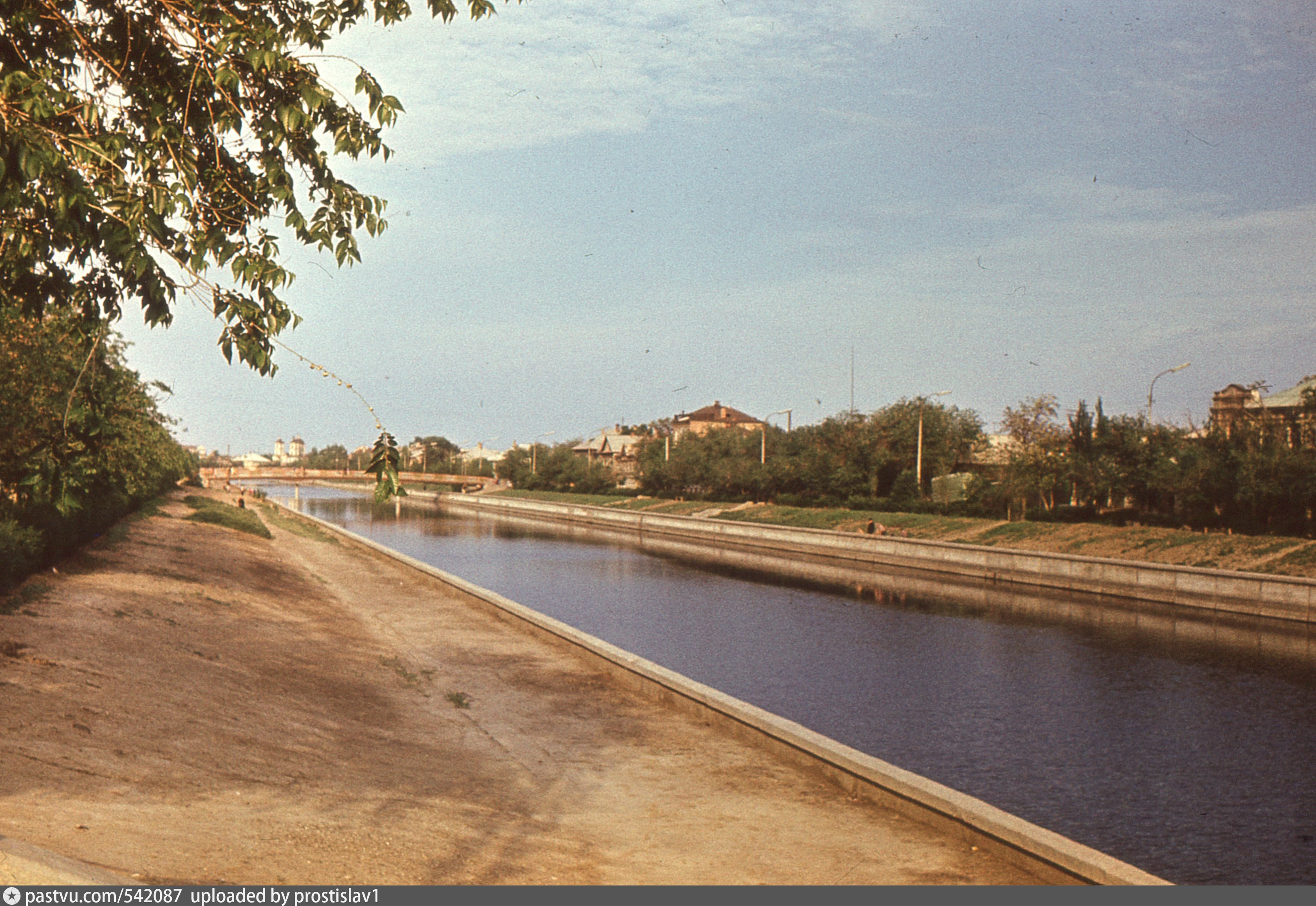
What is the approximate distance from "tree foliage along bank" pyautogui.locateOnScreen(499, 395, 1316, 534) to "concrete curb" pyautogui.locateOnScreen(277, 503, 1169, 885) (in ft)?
92.1

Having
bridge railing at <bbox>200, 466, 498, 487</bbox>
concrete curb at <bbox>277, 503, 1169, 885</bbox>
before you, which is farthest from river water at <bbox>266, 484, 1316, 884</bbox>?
bridge railing at <bbox>200, 466, 498, 487</bbox>

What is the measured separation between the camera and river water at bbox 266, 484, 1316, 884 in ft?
36.0

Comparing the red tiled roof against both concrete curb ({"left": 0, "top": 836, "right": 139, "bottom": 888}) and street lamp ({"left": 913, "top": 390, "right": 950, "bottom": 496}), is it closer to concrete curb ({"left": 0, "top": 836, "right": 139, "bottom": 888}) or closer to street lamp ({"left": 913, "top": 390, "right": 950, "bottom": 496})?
street lamp ({"left": 913, "top": 390, "right": 950, "bottom": 496})

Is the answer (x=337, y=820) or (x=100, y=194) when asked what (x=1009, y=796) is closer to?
(x=337, y=820)

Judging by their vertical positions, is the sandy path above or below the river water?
above

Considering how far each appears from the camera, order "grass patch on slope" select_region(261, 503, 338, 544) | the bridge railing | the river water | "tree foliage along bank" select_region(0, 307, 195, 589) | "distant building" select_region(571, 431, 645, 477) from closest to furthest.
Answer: "tree foliage along bank" select_region(0, 307, 195, 589) → the river water → "grass patch on slope" select_region(261, 503, 338, 544) → the bridge railing → "distant building" select_region(571, 431, 645, 477)

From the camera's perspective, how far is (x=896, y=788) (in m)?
8.21

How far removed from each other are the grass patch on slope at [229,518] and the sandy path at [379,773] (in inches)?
1027

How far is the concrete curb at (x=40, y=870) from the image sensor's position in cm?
430

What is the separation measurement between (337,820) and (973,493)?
1789 inches

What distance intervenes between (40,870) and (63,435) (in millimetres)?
2560

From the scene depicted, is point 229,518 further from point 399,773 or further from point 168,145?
point 168,145

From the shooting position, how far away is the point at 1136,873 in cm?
644

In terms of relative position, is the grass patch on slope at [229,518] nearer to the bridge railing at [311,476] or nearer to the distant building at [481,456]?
the bridge railing at [311,476]
